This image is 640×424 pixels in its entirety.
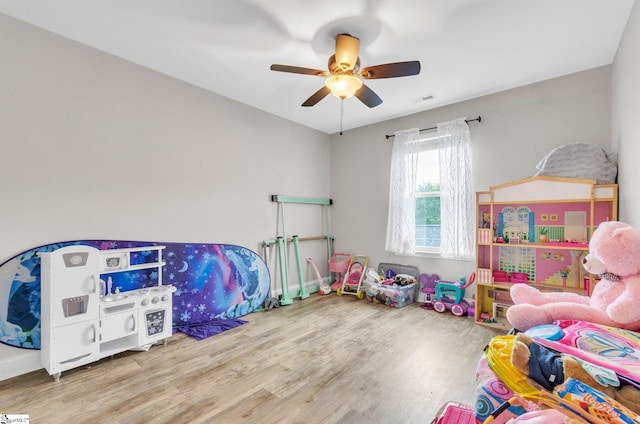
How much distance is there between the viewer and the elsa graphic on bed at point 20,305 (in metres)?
2.18

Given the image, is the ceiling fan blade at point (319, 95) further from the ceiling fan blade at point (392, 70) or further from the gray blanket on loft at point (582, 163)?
the gray blanket on loft at point (582, 163)

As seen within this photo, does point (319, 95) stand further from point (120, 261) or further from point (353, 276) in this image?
point (353, 276)

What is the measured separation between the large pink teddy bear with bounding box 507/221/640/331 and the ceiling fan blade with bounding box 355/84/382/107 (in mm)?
1910

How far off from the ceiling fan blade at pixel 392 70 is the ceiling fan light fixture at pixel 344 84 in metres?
0.08

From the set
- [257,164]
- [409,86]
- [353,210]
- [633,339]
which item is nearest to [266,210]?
[257,164]

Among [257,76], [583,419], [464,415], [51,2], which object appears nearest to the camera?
[583,419]

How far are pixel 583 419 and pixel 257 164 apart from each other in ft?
12.3

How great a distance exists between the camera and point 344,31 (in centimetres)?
233

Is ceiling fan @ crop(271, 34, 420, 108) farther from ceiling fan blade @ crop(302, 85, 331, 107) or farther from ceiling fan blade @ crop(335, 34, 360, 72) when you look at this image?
ceiling fan blade @ crop(302, 85, 331, 107)

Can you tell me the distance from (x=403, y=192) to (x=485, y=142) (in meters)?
1.19

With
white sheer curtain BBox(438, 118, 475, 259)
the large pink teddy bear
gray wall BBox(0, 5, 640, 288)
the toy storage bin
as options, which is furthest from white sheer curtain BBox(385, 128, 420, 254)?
the large pink teddy bear

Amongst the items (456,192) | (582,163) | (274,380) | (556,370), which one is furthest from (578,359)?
(456,192)

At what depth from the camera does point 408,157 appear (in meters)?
4.13

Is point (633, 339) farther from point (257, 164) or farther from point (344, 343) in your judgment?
point (257, 164)
